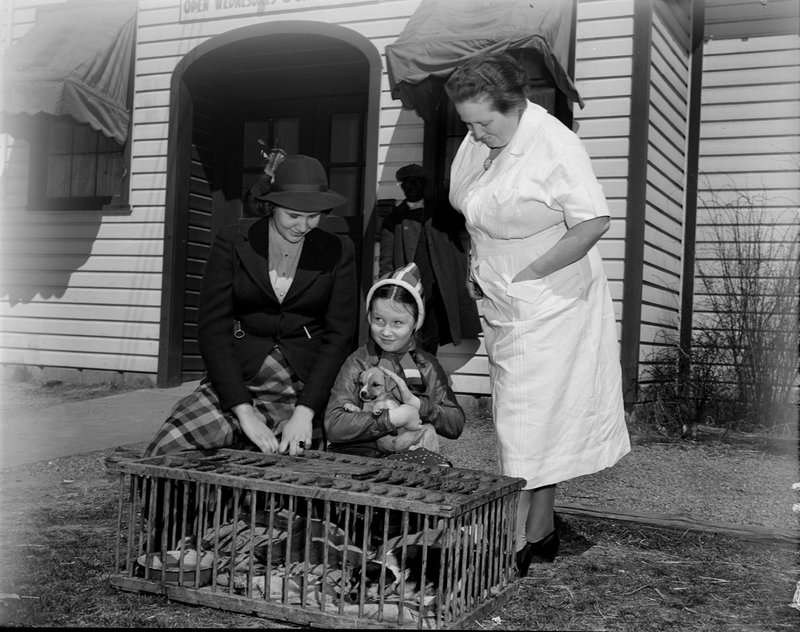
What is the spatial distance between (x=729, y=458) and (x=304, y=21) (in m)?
5.10

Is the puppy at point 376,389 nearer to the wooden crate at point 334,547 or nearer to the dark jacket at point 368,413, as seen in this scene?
the dark jacket at point 368,413

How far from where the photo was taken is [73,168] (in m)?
9.02

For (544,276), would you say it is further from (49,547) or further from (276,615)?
(49,547)

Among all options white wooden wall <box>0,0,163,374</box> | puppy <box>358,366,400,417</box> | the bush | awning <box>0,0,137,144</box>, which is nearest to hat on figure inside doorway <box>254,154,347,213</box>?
puppy <box>358,366,400,417</box>

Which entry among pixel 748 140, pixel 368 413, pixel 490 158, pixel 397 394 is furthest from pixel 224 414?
pixel 748 140

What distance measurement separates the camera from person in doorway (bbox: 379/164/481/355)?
21.9ft

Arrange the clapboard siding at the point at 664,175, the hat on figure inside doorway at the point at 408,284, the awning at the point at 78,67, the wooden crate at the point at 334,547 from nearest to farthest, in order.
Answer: the wooden crate at the point at 334,547
the hat on figure inside doorway at the point at 408,284
the clapboard siding at the point at 664,175
the awning at the point at 78,67

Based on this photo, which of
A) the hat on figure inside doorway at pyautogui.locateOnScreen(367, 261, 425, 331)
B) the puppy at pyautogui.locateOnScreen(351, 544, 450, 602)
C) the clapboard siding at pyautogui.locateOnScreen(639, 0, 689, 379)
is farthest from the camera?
the clapboard siding at pyautogui.locateOnScreen(639, 0, 689, 379)

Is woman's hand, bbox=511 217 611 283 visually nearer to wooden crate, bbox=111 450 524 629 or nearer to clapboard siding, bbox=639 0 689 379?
wooden crate, bbox=111 450 524 629

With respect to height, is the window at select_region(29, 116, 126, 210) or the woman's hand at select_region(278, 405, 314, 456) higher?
the window at select_region(29, 116, 126, 210)

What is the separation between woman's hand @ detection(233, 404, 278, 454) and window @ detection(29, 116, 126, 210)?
A: 6.18 metres

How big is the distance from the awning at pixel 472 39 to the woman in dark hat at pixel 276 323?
3282 mm

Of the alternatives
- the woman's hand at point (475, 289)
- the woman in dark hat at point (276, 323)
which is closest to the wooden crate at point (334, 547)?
the woman in dark hat at point (276, 323)

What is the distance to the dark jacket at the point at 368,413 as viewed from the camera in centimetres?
326
